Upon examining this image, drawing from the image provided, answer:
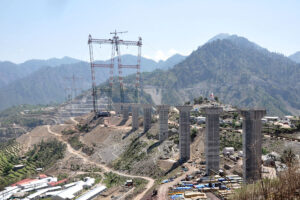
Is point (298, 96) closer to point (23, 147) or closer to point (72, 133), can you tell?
point (72, 133)

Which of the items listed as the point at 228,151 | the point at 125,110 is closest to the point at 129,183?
the point at 228,151

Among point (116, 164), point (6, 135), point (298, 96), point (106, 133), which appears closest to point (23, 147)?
point (106, 133)

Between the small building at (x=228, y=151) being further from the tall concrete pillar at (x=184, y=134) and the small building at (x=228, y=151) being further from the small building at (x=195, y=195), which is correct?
the small building at (x=195, y=195)

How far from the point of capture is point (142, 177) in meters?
44.2

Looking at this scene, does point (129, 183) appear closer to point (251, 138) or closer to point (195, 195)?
point (195, 195)

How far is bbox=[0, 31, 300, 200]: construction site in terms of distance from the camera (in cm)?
3153

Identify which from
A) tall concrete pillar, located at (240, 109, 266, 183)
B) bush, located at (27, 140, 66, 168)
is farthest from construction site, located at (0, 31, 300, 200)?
bush, located at (27, 140, 66, 168)

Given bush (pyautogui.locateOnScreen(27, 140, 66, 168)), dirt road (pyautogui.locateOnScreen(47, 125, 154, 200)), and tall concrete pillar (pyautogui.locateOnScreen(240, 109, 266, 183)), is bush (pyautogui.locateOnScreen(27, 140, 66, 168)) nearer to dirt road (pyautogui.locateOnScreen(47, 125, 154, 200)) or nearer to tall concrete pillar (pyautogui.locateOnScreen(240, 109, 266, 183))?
dirt road (pyautogui.locateOnScreen(47, 125, 154, 200))

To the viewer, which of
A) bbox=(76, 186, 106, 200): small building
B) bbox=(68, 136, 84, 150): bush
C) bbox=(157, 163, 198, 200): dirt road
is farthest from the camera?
bbox=(68, 136, 84, 150): bush

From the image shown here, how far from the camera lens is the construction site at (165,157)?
103 ft

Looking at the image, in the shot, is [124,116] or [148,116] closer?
[148,116]

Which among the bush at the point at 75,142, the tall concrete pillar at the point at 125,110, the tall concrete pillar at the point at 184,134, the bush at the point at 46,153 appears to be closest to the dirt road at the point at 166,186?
the tall concrete pillar at the point at 184,134

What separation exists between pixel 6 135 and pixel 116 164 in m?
93.8

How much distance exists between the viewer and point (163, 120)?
183 ft
